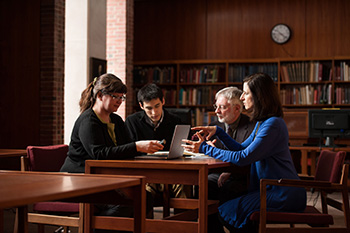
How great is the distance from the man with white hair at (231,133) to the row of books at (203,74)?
18.4 feet

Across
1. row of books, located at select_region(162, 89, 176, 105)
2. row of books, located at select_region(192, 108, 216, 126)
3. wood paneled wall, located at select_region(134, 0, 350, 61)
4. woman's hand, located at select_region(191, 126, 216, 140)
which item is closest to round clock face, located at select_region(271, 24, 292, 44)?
wood paneled wall, located at select_region(134, 0, 350, 61)

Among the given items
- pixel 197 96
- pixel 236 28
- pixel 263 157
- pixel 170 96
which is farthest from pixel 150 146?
pixel 236 28

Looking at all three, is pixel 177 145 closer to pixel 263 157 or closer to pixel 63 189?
pixel 263 157

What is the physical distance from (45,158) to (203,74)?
6831mm

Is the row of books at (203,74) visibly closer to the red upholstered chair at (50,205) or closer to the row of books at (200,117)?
the row of books at (200,117)

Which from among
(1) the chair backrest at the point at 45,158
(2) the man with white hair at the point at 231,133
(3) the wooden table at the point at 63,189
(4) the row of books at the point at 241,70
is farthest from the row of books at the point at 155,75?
(3) the wooden table at the point at 63,189

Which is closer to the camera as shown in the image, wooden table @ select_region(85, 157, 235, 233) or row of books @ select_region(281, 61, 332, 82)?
wooden table @ select_region(85, 157, 235, 233)

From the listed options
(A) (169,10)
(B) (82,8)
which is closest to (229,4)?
(A) (169,10)

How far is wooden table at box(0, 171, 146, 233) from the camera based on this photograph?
1.37 meters

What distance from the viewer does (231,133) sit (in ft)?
13.9

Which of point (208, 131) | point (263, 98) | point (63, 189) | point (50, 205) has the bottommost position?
point (50, 205)

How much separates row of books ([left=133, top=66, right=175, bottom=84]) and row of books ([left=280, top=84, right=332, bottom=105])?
2330 millimetres

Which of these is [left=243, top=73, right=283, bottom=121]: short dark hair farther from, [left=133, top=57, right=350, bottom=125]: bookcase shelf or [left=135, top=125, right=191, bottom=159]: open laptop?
[left=133, top=57, right=350, bottom=125]: bookcase shelf

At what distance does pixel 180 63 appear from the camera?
33.3ft
